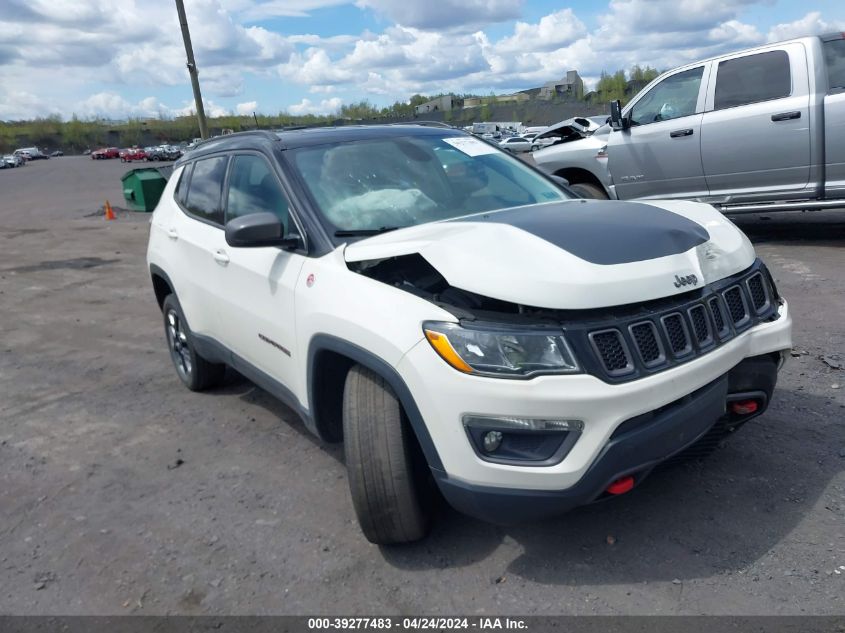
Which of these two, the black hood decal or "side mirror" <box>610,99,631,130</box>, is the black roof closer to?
the black hood decal

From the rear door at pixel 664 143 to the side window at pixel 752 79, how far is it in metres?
0.22

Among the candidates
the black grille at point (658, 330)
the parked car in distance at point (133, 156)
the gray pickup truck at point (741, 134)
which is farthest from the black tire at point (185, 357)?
the parked car in distance at point (133, 156)

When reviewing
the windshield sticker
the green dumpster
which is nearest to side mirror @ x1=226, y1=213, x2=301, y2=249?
the windshield sticker

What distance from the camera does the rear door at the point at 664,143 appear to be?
8.45 metres

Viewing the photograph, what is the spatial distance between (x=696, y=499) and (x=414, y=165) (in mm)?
2167

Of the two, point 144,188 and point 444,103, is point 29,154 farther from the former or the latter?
point 144,188

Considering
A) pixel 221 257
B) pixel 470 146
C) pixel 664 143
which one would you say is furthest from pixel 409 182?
pixel 664 143

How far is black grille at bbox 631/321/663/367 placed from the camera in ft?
8.93

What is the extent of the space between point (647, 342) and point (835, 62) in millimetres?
6410

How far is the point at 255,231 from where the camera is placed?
11.1 feet

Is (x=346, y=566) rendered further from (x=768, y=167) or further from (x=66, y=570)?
(x=768, y=167)

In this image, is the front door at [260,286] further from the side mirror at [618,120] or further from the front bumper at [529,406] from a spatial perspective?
the side mirror at [618,120]

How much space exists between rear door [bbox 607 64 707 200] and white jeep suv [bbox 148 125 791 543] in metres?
5.05

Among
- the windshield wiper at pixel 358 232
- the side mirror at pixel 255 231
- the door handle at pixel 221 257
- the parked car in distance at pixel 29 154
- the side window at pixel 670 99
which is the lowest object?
the door handle at pixel 221 257
